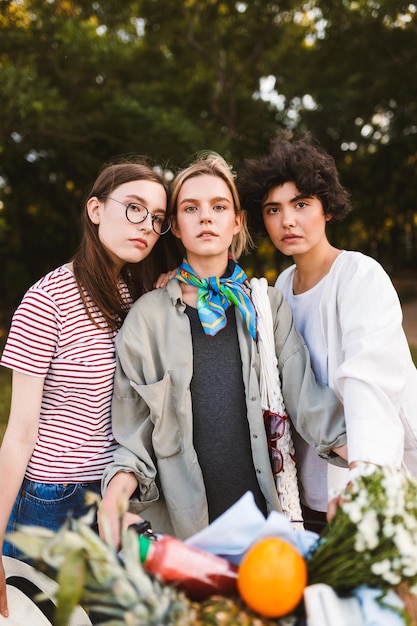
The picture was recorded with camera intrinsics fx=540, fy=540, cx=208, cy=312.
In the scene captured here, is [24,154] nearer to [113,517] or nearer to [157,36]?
[157,36]

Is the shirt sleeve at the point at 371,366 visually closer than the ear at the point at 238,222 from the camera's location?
Yes

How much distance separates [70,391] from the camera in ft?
6.81

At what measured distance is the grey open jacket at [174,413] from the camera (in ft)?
6.43

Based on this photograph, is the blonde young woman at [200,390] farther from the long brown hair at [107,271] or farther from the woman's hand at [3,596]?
the woman's hand at [3,596]

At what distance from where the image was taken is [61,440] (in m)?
2.07

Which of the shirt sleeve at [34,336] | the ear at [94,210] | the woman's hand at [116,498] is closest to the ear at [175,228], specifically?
the ear at [94,210]

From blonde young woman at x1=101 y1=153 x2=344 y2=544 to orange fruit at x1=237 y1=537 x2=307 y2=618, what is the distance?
0.74m

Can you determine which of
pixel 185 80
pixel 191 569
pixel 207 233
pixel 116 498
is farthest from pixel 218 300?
pixel 185 80

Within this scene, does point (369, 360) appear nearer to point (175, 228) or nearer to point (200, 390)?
point (200, 390)

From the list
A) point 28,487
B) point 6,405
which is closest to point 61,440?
point 28,487

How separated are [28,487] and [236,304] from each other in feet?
3.56

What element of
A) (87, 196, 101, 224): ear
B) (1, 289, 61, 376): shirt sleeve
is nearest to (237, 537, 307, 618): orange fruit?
(1, 289, 61, 376): shirt sleeve

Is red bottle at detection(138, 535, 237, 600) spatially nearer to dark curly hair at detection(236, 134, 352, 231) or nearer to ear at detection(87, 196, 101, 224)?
ear at detection(87, 196, 101, 224)

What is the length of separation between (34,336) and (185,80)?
12464 mm
